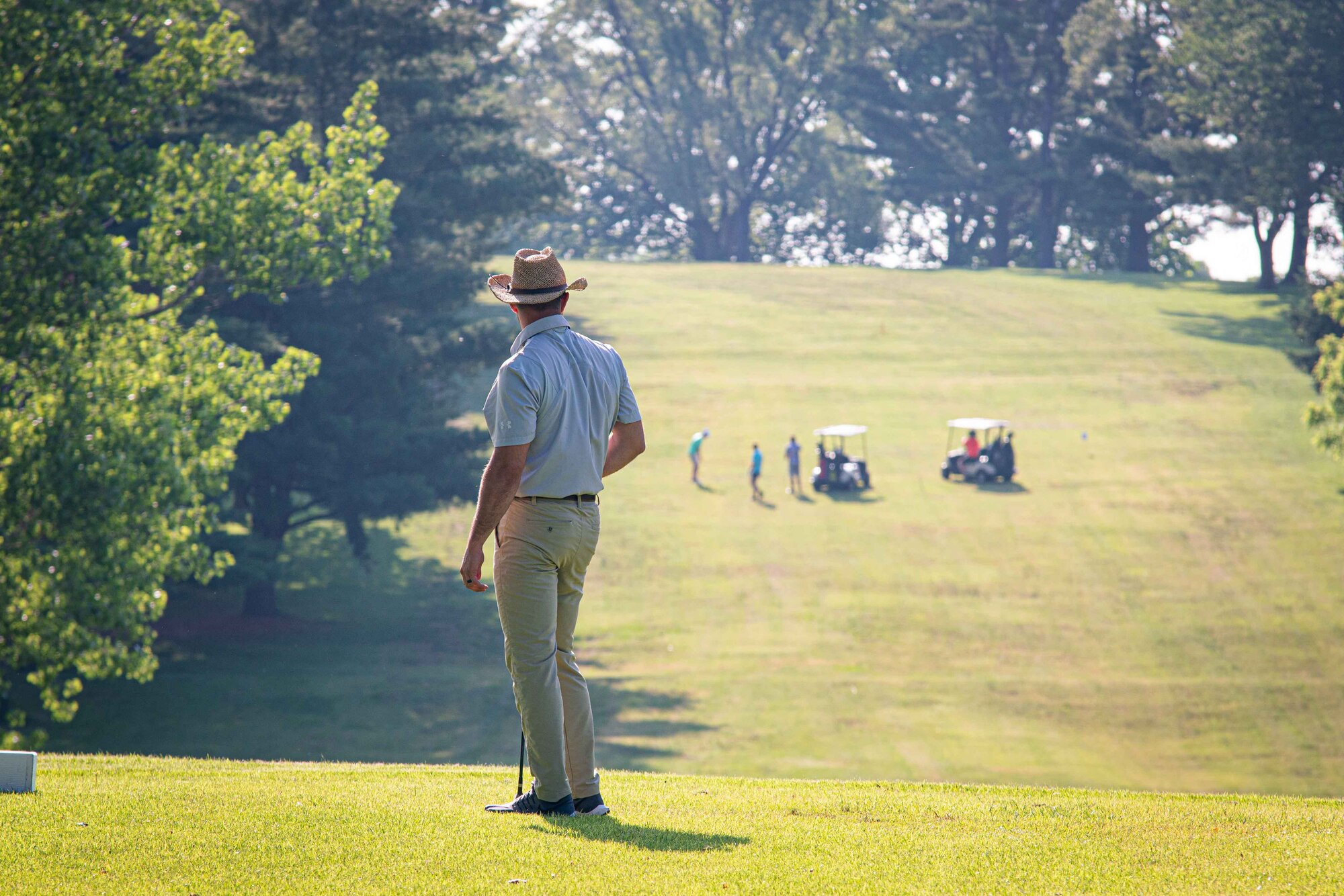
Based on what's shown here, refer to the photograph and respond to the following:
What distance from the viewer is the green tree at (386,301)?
85.4ft

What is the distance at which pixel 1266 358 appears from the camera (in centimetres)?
4950

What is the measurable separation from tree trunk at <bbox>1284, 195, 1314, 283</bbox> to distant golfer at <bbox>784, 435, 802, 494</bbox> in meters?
36.2

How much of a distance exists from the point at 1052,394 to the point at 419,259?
24213 millimetres

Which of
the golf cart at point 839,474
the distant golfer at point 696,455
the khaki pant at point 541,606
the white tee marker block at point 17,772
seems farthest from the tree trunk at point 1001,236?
the white tee marker block at point 17,772

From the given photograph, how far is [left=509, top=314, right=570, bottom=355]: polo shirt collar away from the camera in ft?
16.7

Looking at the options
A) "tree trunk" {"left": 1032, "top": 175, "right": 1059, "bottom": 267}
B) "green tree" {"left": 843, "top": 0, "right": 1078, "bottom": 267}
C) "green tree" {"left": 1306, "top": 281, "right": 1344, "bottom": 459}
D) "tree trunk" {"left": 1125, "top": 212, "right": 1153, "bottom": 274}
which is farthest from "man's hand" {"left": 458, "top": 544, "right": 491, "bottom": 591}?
"tree trunk" {"left": 1125, "top": 212, "right": 1153, "bottom": 274}

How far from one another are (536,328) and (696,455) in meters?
31.8

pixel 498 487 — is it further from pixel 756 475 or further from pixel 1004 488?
pixel 1004 488

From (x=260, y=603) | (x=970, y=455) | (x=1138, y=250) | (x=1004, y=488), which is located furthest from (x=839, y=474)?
(x=1138, y=250)

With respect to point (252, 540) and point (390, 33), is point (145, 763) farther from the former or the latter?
point (390, 33)

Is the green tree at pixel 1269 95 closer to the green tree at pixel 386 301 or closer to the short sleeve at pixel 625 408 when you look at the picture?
the green tree at pixel 386 301

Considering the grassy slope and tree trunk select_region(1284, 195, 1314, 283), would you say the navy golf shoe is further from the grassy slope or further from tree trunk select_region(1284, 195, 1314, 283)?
tree trunk select_region(1284, 195, 1314, 283)

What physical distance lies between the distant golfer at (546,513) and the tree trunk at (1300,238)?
62452 millimetres

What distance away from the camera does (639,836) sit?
485 cm
